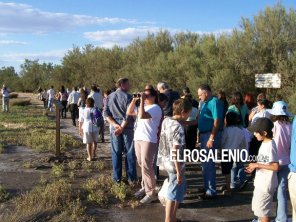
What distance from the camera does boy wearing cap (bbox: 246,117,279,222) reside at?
4727 mm

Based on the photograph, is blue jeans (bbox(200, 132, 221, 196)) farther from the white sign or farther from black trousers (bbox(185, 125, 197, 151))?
the white sign

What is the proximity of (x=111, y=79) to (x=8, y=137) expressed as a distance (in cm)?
2603

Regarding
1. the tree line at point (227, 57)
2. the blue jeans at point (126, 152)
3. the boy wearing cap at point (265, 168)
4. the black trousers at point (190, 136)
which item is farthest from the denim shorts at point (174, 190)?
the tree line at point (227, 57)

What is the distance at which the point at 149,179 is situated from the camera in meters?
6.27

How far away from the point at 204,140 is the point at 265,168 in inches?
74.2

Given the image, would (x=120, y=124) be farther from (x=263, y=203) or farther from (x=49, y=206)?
(x=263, y=203)

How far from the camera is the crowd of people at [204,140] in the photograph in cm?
478

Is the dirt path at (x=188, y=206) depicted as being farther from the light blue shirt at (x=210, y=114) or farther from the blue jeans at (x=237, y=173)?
the light blue shirt at (x=210, y=114)

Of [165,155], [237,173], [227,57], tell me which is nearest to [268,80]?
[227,57]

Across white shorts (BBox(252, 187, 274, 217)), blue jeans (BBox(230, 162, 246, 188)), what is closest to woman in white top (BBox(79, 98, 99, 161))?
blue jeans (BBox(230, 162, 246, 188))

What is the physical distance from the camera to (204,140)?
6551 mm

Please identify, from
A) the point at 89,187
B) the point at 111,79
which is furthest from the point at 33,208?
the point at 111,79

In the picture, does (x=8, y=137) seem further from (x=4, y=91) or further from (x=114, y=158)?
(x=4, y=91)

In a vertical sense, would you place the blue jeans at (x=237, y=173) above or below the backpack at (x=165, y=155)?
below
